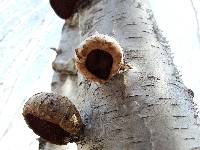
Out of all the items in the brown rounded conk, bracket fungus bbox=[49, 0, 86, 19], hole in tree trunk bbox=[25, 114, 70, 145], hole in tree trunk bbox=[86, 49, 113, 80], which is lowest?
bracket fungus bbox=[49, 0, 86, 19]

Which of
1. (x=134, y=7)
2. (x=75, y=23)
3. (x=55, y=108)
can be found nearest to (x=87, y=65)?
(x=55, y=108)

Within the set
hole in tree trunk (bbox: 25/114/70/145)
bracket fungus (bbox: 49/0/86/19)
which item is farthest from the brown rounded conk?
bracket fungus (bbox: 49/0/86/19)

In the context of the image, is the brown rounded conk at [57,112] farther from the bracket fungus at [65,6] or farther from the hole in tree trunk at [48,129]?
the bracket fungus at [65,6]

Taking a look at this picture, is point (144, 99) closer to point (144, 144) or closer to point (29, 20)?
point (144, 144)

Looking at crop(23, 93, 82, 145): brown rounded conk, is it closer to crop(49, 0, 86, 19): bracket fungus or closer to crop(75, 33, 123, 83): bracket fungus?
crop(75, 33, 123, 83): bracket fungus

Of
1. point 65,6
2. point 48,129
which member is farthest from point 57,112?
point 65,6

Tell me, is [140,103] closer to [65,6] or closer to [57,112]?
[57,112]
